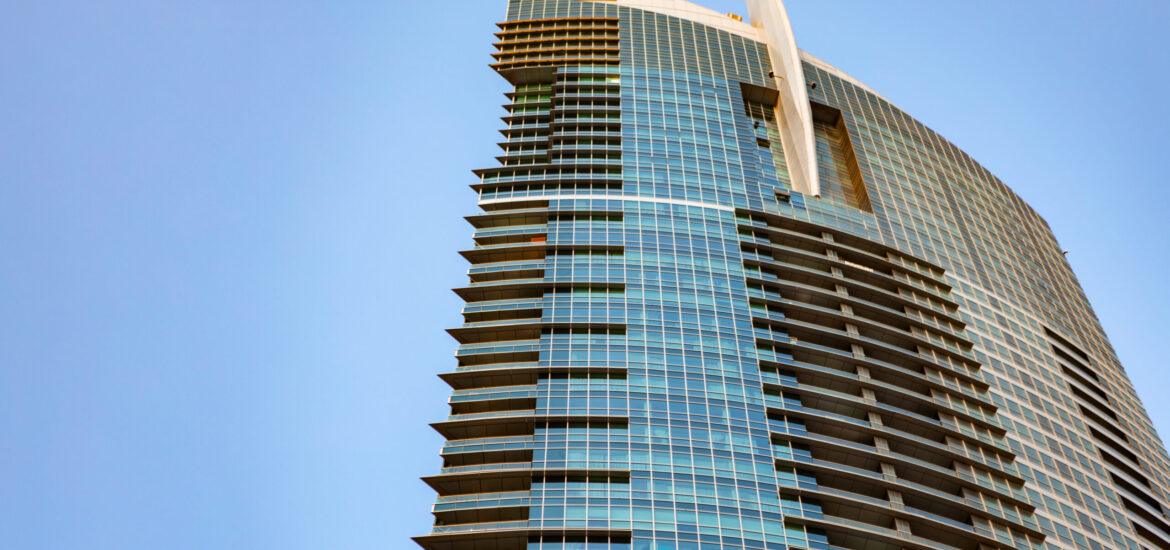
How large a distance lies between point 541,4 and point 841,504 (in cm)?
7813

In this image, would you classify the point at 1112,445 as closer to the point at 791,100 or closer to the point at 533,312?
the point at 791,100

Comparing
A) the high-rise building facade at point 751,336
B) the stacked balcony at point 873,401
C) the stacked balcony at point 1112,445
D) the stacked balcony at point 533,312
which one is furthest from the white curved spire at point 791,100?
the stacked balcony at point 1112,445

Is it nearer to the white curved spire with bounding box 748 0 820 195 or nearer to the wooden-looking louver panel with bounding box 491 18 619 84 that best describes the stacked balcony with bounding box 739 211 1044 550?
the white curved spire with bounding box 748 0 820 195

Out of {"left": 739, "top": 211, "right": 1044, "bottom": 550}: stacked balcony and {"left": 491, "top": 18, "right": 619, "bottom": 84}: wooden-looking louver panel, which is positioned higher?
{"left": 491, "top": 18, "right": 619, "bottom": 84}: wooden-looking louver panel

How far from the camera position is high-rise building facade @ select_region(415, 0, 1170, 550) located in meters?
70.4

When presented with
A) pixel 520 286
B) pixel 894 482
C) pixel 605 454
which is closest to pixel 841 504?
pixel 894 482

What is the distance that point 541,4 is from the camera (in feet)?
417

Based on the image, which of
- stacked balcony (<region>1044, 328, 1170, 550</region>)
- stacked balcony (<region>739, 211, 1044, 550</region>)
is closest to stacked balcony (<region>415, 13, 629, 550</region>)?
stacked balcony (<region>739, 211, 1044, 550</region>)

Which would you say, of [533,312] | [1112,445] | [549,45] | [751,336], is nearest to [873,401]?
[751,336]

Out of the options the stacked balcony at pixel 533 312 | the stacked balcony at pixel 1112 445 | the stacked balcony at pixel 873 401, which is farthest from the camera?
the stacked balcony at pixel 1112 445

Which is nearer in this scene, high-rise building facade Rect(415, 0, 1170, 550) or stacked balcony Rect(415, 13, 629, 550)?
stacked balcony Rect(415, 13, 629, 550)

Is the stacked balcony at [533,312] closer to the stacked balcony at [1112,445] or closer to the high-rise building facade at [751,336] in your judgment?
the high-rise building facade at [751,336]

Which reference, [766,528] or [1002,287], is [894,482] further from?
[1002,287]

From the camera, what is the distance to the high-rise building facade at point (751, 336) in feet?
231
